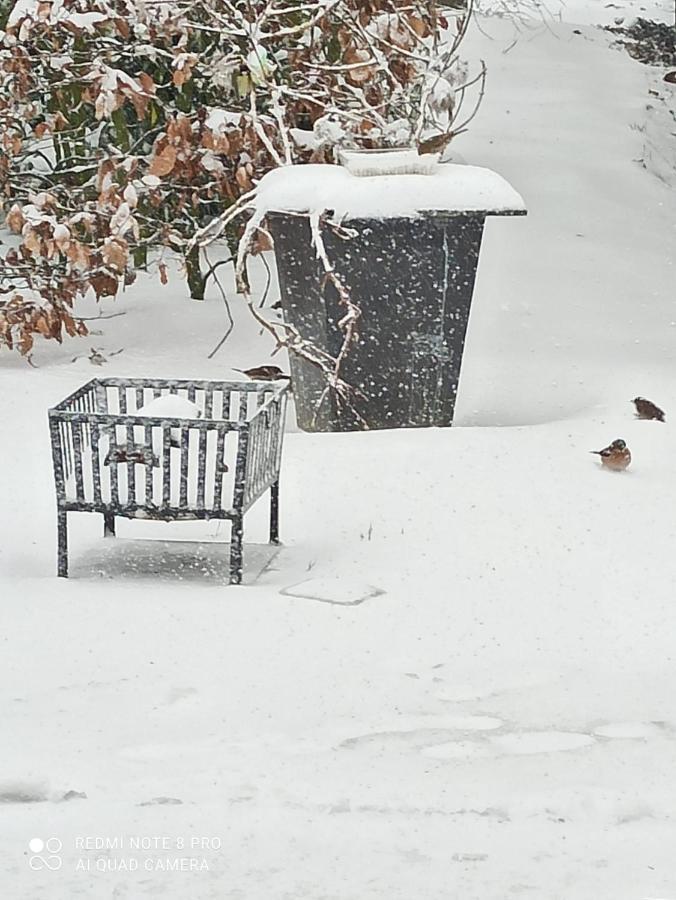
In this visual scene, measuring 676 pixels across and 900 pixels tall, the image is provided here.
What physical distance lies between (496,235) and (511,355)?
1796 mm

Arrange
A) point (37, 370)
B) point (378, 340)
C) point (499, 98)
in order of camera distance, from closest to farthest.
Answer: point (378, 340), point (37, 370), point (499, 98)

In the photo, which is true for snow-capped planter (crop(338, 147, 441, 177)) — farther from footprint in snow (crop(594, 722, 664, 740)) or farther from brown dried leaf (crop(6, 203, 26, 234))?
footprint in snow (crop(594, 722, 664, 740))

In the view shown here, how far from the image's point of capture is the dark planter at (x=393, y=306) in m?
5.11

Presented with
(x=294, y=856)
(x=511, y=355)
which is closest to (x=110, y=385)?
(x=294, y=856)

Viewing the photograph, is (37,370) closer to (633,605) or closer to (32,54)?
(32,54)

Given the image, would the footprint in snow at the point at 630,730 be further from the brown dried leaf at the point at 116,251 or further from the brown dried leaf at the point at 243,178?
the brown dried leaf at the point at 243,178

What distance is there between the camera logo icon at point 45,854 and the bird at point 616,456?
2580 millimetres

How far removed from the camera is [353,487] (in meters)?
4.58

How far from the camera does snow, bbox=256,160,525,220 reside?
16.5 ft

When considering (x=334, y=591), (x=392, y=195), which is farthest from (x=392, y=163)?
(x=334, y=591)

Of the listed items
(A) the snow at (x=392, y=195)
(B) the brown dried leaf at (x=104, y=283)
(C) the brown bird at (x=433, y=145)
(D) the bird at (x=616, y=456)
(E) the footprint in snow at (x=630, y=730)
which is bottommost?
(B) the brown dried leaf at (x=104, y=283)

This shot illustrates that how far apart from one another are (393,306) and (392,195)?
0.40 metres

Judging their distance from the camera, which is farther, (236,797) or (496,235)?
(496,235)

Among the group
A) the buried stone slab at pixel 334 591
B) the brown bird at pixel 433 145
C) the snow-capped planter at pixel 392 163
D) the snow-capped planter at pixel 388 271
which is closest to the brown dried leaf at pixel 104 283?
the snow-capped planter at pixel 388 271
